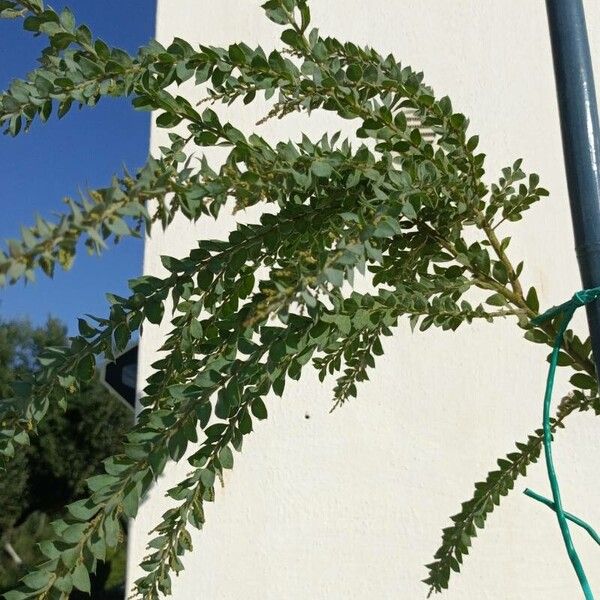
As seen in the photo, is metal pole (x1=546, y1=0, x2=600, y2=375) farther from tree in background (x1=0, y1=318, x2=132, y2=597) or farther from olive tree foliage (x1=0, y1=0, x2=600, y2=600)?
tree in background (x1=0, y1=318, x2=132, y2=597)

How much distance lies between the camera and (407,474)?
1.28 meters

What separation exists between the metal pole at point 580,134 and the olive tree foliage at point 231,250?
76mm

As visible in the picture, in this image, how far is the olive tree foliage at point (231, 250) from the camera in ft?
1.10

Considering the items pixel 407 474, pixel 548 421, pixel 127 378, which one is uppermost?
pixel 127 378

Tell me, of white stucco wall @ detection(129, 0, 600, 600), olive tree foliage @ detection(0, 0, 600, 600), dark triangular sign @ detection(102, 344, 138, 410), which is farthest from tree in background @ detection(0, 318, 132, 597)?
olive tree foliage @ detection(0, 0, 600, 600)

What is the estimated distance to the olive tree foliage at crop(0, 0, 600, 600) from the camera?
0.33 meters

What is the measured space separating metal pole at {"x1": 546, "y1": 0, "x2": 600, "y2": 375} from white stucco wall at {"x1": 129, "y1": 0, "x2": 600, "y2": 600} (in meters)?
0.82

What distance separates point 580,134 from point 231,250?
308 mm

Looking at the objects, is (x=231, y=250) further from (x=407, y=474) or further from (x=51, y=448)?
(x=51, y=448)

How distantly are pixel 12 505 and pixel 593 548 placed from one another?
6133 mm

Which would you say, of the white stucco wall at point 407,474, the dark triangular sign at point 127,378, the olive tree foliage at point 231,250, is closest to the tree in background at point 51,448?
the dark triangular sign at point 127,378

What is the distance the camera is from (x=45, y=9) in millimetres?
448

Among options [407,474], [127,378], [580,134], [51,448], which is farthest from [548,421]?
[51,448]

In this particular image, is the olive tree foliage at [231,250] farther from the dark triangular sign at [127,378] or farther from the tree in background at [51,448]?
the tree in background at [51,448]
